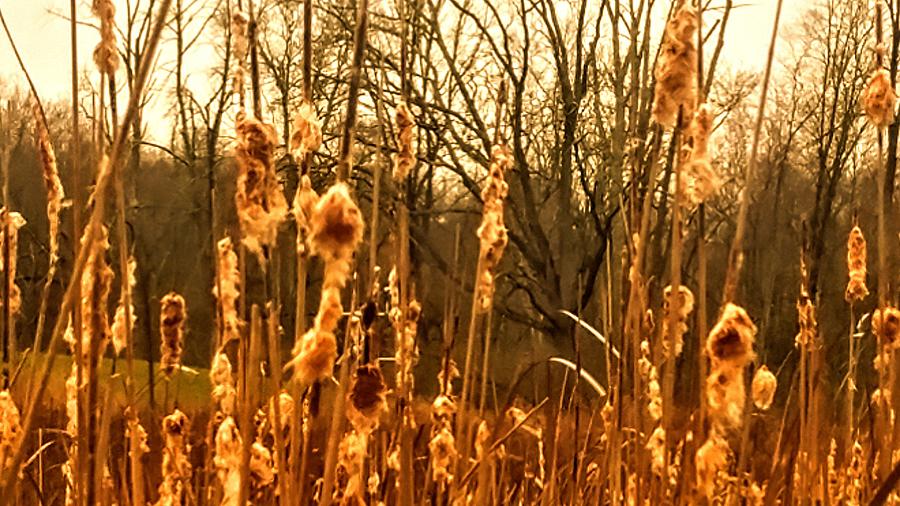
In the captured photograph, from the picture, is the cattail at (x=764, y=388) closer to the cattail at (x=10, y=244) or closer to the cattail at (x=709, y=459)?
the cattail at (x=709, y=459)

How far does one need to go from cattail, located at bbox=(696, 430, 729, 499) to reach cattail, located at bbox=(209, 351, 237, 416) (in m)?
0.48

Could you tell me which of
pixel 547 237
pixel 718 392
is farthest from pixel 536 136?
pixel 718 392

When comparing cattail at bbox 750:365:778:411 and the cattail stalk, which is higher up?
the cattail stalk

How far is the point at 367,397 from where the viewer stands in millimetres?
561

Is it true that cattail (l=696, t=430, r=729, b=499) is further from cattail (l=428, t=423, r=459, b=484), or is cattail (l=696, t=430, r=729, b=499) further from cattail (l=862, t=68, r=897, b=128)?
cattail (l=862, t=68, r=897, b=128)

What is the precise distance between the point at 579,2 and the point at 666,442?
402 inches

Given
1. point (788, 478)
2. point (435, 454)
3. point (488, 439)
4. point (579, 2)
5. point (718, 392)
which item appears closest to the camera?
point (718, 392)

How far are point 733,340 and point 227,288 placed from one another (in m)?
0.51

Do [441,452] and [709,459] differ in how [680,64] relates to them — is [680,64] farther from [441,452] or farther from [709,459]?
[441,452]

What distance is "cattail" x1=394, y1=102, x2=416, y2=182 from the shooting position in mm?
969

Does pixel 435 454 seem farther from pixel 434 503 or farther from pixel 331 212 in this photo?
pixel 331 212

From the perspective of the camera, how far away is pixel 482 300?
45.3 inches

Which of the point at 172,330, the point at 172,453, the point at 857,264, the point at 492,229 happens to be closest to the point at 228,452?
the point at 172,330

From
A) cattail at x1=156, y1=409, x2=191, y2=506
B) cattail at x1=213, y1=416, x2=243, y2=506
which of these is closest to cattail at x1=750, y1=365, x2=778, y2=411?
cattail at x1=213, y1=416, x2=243, y2=506
